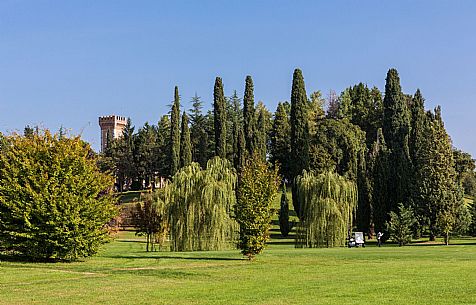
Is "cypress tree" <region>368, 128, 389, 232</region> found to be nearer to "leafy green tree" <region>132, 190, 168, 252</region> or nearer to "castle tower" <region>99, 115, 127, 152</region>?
"leafy green tree" <region>132, 190, 168, 252</region>

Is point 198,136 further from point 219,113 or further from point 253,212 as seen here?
point 253,212

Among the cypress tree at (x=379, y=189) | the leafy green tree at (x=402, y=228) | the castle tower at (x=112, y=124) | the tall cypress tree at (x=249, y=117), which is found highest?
the castle tower at (x=112, y=124)

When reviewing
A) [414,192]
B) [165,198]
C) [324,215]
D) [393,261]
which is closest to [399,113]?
[414,192]

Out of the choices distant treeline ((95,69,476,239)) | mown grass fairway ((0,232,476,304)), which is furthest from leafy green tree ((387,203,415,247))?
mown grass fairway ((0,232,476,304))

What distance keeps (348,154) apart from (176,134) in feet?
72.6

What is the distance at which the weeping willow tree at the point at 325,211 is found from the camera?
4297 centimetres

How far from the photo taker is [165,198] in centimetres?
4172

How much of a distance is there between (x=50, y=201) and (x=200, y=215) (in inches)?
495

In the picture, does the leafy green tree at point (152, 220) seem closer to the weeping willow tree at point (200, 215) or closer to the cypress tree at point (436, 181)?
the weeping willow tree at point (200, 215)

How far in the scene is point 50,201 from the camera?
28.4 metres

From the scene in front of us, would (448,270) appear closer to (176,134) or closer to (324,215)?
(324,215)

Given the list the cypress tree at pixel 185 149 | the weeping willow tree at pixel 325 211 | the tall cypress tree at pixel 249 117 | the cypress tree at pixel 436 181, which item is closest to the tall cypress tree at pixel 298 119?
the tall cypress tree at pixel 249 117

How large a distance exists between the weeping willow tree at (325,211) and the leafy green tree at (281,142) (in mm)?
42937

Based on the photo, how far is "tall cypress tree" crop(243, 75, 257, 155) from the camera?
70231mm
